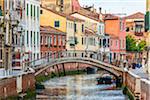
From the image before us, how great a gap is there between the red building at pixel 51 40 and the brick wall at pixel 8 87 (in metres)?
19.7

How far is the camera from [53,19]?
54219 mm

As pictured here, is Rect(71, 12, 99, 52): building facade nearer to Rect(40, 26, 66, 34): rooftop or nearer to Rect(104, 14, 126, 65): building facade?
Rect(104, 14, 126, 65): building facade

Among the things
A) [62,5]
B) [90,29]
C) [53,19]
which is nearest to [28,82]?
[53,19]

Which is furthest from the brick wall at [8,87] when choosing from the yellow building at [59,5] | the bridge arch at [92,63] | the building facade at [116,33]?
the building facade at [116,33]

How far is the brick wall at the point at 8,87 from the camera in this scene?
84.1 ft

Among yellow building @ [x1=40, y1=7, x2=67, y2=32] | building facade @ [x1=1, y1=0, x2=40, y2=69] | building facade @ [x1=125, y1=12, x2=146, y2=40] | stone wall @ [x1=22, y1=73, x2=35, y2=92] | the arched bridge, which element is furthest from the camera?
building facade @ [x1=125, y1=12, x2=146, y2=40]

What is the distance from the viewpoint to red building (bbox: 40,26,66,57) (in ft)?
162

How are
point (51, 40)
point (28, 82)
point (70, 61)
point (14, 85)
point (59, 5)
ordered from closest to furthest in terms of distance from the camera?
point (14, 85)
point (28, 82)
point (70, 61)
point (51, 40)
point (59, 5)

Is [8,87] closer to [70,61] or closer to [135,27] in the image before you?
[70,61]

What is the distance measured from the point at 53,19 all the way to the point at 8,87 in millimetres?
27311

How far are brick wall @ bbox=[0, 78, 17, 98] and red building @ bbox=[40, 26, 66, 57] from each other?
1973cm

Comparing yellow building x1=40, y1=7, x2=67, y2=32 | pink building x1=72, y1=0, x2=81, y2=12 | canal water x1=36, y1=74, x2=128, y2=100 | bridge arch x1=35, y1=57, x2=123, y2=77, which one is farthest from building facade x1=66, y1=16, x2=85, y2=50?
canal water x1=36, y1=74, x2=128, y2=100

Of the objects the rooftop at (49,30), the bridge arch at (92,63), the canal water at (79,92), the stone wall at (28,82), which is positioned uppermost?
the rooftop at (49,30)

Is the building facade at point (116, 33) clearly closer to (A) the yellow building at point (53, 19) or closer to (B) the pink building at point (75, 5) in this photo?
(B) the pink building at point (75, 5)
